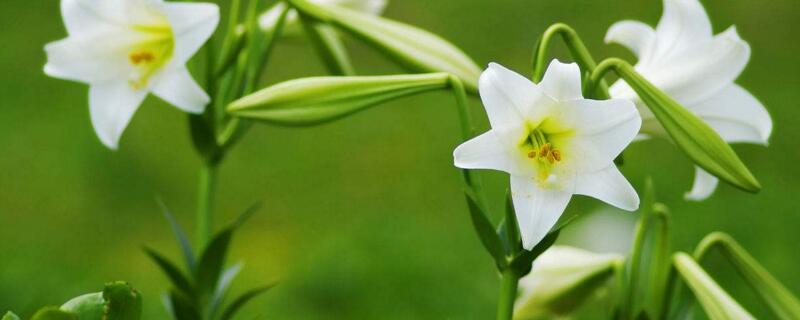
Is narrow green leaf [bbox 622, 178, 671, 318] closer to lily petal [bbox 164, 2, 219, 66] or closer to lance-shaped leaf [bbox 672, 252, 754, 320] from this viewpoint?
lance-shaped leaf [bbox 672, 252, 754, 320]

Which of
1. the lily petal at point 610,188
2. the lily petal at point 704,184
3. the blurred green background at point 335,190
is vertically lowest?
the blurred green background at point 335,190

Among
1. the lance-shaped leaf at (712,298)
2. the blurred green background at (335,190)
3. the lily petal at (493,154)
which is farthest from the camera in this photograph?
the blurred green background at (335,190)

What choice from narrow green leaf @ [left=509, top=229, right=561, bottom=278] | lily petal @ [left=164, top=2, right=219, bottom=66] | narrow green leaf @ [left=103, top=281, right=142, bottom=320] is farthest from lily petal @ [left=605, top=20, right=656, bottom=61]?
narrow green leaf @ [left=103, top=281, right=142, bottom=320]

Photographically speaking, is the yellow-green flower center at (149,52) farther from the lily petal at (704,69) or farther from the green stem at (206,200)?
the lily petal at (704,69)

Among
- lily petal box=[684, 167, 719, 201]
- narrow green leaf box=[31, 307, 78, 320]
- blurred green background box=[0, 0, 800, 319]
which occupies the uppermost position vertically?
narrow green leaf box=[31, 307, 78, 320]

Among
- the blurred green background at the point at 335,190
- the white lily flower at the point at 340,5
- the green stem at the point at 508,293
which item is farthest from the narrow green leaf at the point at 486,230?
the blurred green background at the point at 335,190

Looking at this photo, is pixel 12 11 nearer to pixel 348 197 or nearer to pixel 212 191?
pixel 348 197

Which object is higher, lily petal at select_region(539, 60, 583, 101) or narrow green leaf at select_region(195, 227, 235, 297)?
lily petal at select_region(539, 60, 583, 101)
